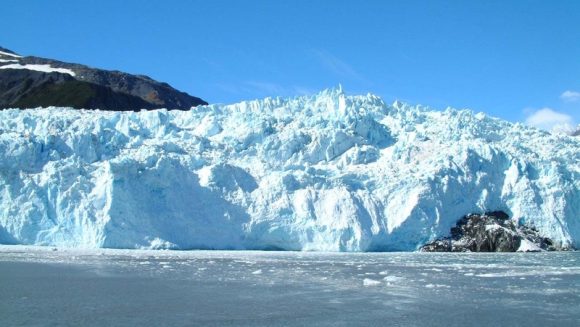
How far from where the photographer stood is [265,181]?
91.8 ft

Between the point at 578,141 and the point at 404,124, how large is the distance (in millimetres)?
10031

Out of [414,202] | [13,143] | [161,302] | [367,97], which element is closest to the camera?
[161,302]

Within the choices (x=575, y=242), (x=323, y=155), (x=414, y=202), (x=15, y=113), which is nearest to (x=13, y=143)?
(x=15, y=113)

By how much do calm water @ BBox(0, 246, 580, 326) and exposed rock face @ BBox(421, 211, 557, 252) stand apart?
706 centimetres

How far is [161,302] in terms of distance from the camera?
1123 cm

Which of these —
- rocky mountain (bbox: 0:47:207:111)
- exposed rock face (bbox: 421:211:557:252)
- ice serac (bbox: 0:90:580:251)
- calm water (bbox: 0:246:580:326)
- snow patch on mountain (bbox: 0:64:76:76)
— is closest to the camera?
calm water (bbox: 0:246:580:326)

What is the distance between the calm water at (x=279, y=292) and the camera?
9.77m

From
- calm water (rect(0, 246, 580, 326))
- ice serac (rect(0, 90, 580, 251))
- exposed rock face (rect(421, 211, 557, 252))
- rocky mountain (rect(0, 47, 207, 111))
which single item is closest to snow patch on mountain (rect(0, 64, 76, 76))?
rocky mountain (rect(0, 47, 207, 111))

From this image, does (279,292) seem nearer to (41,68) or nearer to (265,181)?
(265,181)

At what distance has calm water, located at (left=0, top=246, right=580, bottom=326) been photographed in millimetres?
9766

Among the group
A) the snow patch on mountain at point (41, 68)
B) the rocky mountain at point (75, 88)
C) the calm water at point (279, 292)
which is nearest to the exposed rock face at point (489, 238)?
the calm water at point (279, 292)

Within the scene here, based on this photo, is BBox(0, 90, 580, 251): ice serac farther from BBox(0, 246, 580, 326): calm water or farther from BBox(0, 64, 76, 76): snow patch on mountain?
BBox(0, 64, 76, 76): snow patch on mountain

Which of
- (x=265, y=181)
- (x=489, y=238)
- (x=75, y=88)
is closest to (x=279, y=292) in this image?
(x=265, y=181)

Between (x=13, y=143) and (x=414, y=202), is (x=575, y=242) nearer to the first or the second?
(x=414, y=202)
